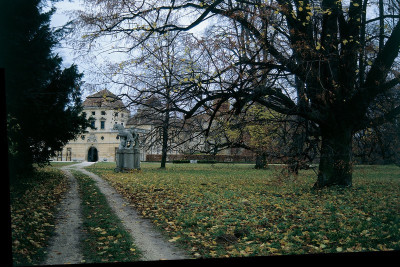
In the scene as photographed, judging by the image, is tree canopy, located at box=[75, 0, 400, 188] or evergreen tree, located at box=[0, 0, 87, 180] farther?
tree canopy, located at box=[75, 0, 400, 188]

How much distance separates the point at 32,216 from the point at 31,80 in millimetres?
1531

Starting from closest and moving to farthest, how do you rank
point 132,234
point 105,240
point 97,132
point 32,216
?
point 105,240 < point 32,216 < point 132,234 < point 97,132

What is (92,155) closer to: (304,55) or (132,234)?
(132,234)

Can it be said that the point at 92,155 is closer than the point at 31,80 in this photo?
No

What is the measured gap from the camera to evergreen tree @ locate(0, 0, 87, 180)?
2.96 meters

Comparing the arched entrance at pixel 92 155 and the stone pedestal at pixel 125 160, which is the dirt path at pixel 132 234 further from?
the stone pedestal at pixel 125 160

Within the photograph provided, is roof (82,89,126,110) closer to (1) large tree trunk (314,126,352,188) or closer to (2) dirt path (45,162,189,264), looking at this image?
(2) dirt path (45,162,189,264)

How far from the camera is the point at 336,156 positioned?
7.07 metres

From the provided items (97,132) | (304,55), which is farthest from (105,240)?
(304,55)

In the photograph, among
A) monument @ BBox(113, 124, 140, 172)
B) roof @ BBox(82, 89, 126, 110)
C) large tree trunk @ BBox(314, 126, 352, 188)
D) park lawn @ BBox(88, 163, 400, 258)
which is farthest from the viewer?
monument @ BBox(113, 124, 140, 172)

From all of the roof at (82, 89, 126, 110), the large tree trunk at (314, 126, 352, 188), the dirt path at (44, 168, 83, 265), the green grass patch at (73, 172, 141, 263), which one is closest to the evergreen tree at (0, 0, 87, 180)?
the roof at (82, 89, 126, 110)

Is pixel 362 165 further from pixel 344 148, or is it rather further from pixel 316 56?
pixel 316 56

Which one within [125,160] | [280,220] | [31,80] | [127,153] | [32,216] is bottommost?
[280,220]

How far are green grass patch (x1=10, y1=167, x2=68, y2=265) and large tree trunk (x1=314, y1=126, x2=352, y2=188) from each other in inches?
221
